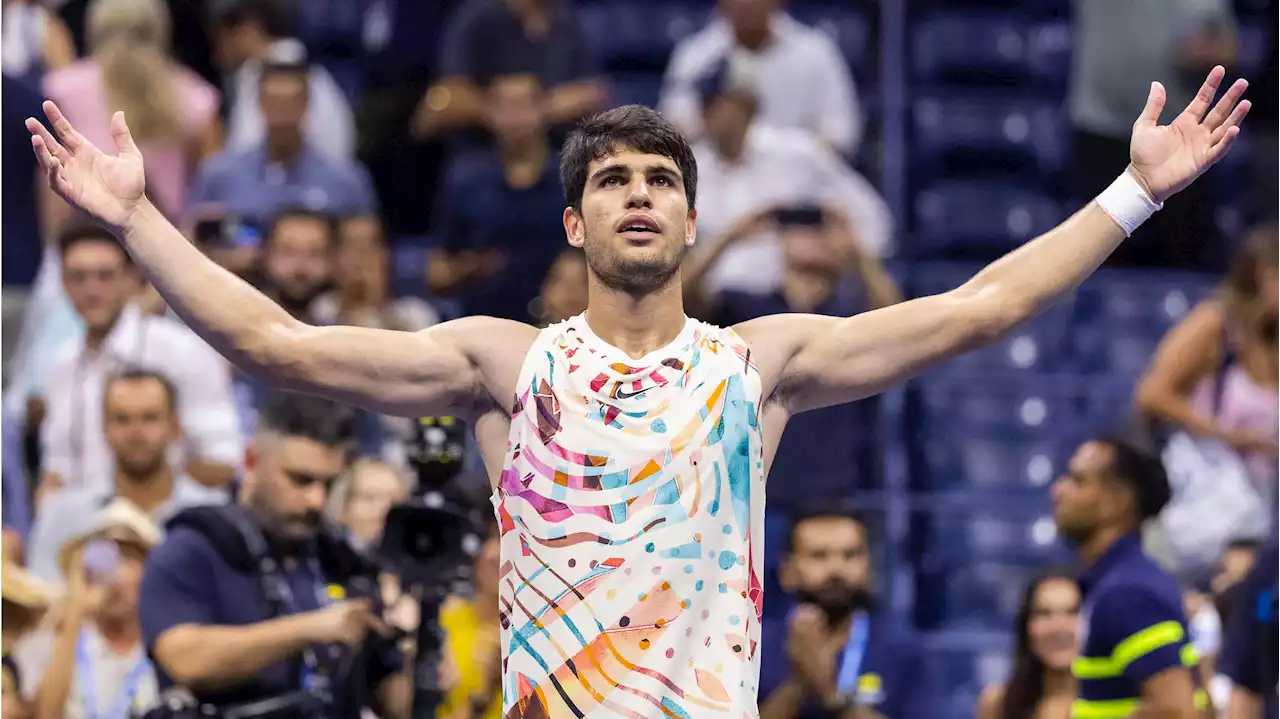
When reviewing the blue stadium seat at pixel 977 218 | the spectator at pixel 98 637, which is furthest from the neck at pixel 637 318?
A: the blue stadium seat at pixel 977 218

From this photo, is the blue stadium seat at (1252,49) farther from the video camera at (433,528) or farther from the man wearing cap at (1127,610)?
the video camera at (433,528)

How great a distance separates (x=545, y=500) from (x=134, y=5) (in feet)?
19.2

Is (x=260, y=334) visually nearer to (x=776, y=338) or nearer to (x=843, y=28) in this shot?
(x=776, y=338)

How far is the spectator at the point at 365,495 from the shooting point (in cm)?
691

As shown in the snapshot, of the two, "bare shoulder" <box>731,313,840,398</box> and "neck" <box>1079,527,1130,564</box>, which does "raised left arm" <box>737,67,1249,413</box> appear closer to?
"bare shoulder" <box>731,313,840,398</box>

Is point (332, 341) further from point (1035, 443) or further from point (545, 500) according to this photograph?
point (1035, 443)

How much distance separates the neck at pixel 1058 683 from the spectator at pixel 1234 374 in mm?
1831

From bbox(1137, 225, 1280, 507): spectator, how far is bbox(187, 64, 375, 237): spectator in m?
3.58

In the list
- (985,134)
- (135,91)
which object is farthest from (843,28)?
(135,91)

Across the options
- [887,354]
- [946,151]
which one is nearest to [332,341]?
[887,354]

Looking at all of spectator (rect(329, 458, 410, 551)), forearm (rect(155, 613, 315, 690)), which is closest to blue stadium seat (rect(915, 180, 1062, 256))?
spectator (rect(329, 458, 410, 551))

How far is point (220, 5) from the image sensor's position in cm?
970

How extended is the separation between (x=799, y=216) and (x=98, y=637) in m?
3.59

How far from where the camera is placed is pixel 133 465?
22.5 ft
